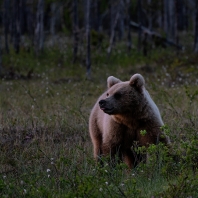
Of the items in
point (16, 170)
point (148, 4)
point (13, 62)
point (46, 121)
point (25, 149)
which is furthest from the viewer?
point (148, 4)

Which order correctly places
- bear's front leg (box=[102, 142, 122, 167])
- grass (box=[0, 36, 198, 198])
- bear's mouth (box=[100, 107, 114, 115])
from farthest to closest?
bear's front leg (box=[102, 142, 122, 167]), bear's mouth (box=[100, 107, 114, 115]), grass (box=[0, 36, 198, 198])

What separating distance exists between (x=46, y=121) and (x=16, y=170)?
267 centimetres

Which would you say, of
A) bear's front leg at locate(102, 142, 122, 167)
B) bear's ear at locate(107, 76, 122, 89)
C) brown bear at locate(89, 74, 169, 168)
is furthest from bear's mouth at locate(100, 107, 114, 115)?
bear's ear at locate(107, 76, 122, 89)

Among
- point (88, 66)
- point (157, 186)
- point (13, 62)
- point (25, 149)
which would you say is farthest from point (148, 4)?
point (157, 186)

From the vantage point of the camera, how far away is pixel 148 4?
27.8 meters

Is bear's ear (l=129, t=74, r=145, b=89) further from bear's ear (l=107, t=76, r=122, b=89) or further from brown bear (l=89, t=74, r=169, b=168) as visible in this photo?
bear's ear (l=107, t=76, r=122, b=89)

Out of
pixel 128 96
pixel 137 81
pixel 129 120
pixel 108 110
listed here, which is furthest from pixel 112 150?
pixel 137 81

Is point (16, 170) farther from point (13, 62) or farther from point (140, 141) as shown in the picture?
point (13, 62)

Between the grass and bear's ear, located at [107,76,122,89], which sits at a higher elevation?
bear's ear, located at [107,76,122,89]

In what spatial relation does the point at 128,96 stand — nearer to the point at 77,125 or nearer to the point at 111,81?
the point at 111,81

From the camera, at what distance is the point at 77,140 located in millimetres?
8773

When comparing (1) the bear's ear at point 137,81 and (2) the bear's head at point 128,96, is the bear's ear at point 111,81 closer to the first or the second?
(2) the bear's head at point 128,96

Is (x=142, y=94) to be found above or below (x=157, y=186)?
above

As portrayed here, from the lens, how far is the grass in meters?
5.22
